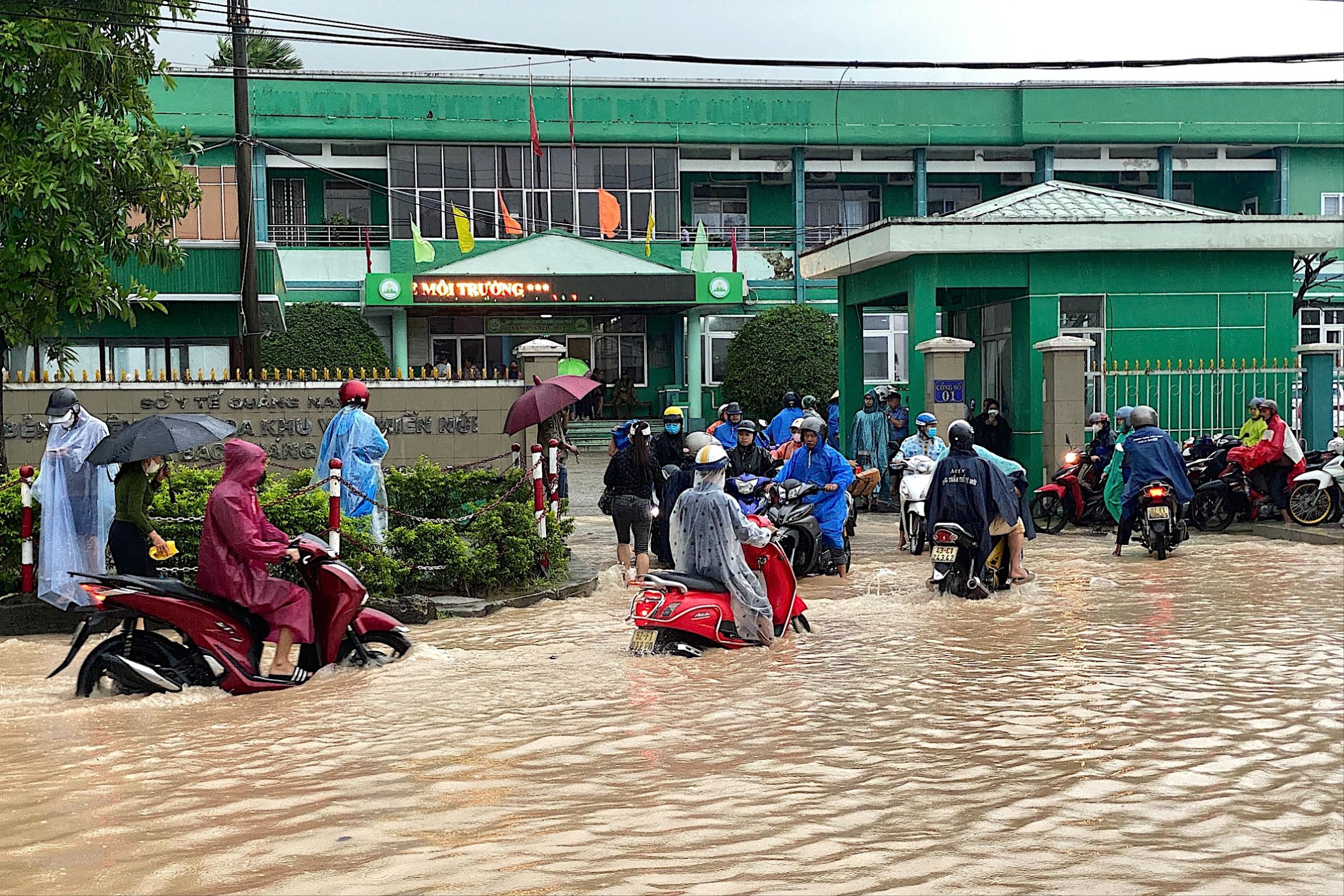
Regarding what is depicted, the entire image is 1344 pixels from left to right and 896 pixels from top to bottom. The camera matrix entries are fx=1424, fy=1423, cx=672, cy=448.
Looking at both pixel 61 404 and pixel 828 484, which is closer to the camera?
pixel 61 404

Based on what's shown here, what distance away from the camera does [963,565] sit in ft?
40.5

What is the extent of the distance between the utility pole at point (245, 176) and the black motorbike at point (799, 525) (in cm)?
835

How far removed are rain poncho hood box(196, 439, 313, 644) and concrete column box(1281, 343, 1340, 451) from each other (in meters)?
17.1

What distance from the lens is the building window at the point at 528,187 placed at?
3972 centimetres

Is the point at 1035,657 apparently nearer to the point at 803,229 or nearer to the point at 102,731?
the point at 102,731

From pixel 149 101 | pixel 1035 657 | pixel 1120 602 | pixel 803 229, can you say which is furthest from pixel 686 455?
pixel 803 229

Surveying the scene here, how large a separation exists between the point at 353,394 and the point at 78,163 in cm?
330

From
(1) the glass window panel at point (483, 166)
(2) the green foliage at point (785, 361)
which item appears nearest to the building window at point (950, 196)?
(2) the green foliage at point (785, 361)

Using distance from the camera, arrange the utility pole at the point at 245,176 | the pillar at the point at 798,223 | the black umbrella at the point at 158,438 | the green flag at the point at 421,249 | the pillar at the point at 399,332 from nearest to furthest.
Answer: the black umbrella at the point at 158,438 → the utility pole at the point at 245,176 → the pillar at the point at 399,332 → the green flag at the point at 421,249 → the pillar at the point at 798,223

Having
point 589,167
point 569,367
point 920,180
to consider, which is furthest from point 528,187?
point 569,367

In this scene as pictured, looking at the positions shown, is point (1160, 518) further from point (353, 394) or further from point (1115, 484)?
point (353, 394)

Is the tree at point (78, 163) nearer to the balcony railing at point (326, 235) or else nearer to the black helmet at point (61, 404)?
the black helmet at point (61, 404)

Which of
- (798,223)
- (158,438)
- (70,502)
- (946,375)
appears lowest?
(70,502)

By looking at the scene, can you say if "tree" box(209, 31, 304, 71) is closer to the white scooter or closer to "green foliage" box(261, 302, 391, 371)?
"green foliage" box(261, 302, 391, 371)
